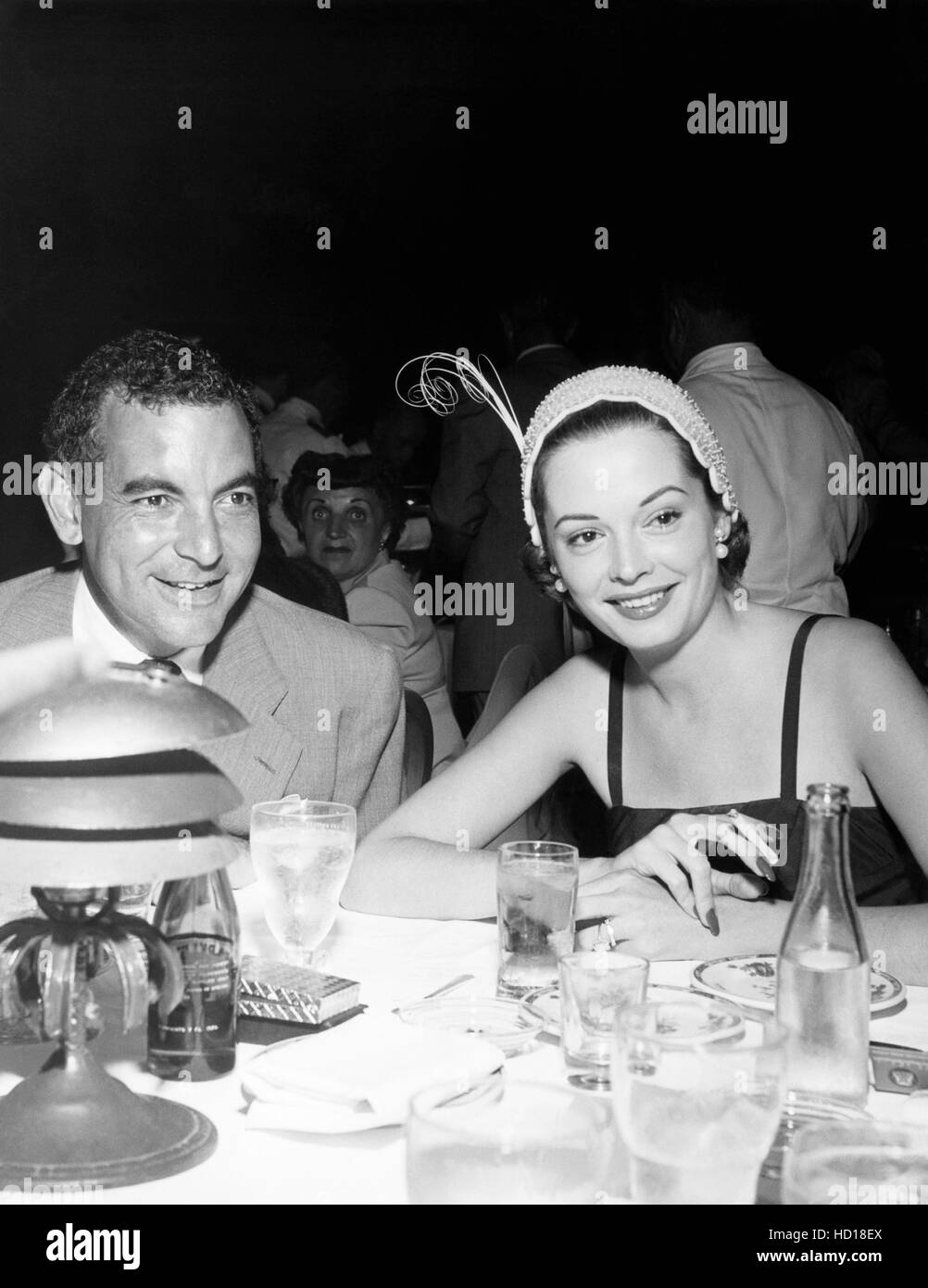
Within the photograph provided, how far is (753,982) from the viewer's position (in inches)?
54.4

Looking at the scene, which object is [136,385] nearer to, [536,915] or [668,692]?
[668,692]

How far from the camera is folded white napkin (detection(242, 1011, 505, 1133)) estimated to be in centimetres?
98

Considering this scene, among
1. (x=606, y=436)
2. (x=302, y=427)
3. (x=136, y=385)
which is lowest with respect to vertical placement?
(x=606, y=436)

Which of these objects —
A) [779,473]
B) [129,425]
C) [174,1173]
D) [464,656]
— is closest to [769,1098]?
[174,1173]

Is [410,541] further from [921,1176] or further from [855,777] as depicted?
[921,1176]

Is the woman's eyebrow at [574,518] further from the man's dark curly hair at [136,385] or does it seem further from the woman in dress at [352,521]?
the woman in dress at [352,521]

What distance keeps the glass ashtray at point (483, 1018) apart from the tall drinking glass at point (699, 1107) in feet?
1.19

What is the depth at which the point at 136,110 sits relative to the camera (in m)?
7.19

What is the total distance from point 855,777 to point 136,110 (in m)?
6.54

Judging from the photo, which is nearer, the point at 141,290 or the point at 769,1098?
the point at 769,1098

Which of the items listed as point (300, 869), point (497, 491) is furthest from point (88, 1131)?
point (497, 491)

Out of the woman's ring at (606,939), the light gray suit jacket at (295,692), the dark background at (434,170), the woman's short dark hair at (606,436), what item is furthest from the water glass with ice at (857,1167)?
the dark background at (434,170)

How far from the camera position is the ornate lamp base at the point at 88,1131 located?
0.93 m

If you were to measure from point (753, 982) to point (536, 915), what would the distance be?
25 centimetres
